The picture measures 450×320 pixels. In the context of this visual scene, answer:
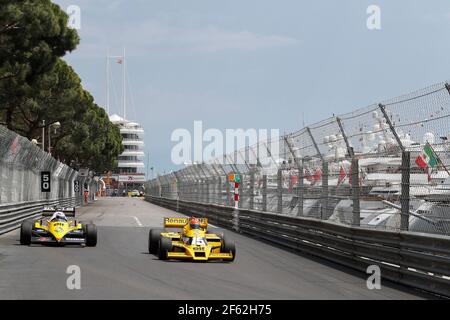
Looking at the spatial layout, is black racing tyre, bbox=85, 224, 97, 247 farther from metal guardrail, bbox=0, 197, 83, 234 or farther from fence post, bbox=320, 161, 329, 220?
fence post, bbox=320, 161, 329, 220

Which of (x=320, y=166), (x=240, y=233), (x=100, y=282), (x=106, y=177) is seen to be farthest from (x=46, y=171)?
(x=106, y=177)

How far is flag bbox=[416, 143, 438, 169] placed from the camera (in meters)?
10.4

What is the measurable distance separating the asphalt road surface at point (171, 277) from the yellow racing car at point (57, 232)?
0.32 m

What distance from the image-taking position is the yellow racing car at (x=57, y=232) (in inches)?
635

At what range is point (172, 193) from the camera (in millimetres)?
51031

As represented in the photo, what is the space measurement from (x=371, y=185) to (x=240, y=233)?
10.9 metres

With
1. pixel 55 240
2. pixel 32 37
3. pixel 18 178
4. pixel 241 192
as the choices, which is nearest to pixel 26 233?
pixel 55 240

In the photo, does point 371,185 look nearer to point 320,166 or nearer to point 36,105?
point 320,166

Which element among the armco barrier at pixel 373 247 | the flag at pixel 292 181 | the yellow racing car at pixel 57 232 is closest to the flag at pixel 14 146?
the yellow racing car at pixel 57 232

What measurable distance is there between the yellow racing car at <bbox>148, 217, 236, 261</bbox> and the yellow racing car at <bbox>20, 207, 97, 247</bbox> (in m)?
2.51

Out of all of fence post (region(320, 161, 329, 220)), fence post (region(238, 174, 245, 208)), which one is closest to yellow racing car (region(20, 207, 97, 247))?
fence post (region(320, 161, 329, 220))

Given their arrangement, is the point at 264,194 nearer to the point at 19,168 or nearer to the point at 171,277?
the point at 19,168

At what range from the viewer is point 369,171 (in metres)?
12.8

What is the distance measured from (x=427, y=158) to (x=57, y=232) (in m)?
8.43
